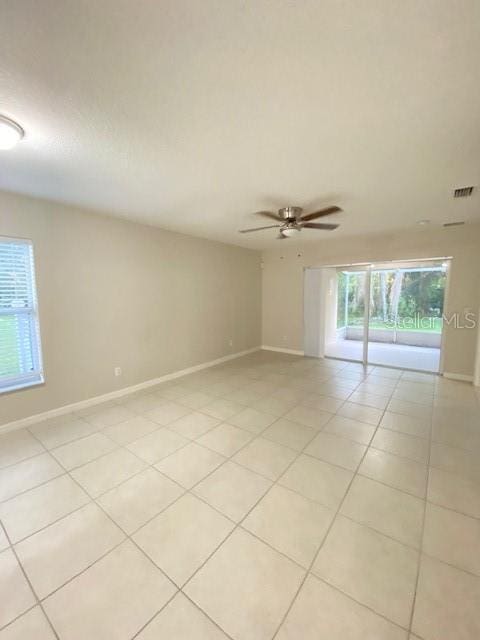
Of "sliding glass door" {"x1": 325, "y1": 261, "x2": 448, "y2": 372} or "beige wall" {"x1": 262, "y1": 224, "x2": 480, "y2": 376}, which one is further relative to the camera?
"sliding glass door" {"x1": 325, "y1": 261, "x2": 448, "y2": 372}

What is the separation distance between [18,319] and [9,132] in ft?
6.61

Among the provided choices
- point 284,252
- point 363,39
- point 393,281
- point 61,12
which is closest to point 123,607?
point 61,12

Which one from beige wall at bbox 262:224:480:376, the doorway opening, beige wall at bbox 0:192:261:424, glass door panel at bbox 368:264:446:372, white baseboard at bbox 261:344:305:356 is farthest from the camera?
white baseboard at bbox 261:344:305:356

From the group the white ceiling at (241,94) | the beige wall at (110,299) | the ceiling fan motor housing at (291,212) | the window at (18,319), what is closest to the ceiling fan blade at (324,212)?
the ceiling fan motor housing at (291,212)

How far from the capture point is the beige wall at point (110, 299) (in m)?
3.03

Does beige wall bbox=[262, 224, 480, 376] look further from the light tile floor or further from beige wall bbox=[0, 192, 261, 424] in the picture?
the light tile floor

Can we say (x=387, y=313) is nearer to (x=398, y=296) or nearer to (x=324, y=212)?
(x=398, y=296)

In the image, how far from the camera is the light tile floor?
3.97 ft

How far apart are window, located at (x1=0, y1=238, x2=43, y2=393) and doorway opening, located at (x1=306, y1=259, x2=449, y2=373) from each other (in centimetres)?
497

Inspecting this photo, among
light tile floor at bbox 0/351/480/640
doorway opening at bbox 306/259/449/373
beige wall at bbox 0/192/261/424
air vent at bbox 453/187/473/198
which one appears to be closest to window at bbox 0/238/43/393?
beige wall at bbox 0/192/261/424

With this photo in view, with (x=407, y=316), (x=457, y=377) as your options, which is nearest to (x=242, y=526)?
(x=457, y=377)

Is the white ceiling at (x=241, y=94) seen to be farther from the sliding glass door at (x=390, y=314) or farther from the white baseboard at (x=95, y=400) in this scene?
the sliding glass door at (x=390, y=314)

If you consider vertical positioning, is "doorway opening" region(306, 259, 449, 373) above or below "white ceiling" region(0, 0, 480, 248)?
below

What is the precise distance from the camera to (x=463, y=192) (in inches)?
110
